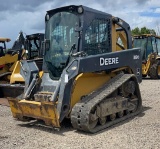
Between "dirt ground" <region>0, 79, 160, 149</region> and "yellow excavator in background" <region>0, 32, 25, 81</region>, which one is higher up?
"yellow excavator in background" <region>0, 32, 25, 81</region>

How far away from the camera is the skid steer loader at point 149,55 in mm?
15062

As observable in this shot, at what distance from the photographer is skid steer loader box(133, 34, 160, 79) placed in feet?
49.4

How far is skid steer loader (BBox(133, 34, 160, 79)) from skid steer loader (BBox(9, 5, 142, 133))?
796cm

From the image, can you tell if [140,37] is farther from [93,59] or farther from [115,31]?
[93,59]

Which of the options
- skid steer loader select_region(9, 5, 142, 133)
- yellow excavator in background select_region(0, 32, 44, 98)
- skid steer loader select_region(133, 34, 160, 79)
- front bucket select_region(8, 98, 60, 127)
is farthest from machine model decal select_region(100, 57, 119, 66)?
skid steer loader select_region(133, 34, 160, 79)

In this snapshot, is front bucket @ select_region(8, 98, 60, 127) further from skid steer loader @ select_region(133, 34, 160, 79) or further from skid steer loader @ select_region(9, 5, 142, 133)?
skid steer loader @ select_region(133, 34, 160, 79)

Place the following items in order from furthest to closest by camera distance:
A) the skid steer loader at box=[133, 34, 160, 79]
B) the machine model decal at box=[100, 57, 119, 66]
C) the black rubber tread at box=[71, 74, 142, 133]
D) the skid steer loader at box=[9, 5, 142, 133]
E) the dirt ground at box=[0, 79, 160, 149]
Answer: the skid steer loader at box=[133, 34, 160, 79] < the machine model decal at box=[100, 57, 119, 66] < the skid steer loader at box=[9, 5, 142, 133] < the black rubber tread at box=[71, 74, 142, 133] < the dirt ground at box=[0, 79, 160, 149]

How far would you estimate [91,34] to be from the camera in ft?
21.2

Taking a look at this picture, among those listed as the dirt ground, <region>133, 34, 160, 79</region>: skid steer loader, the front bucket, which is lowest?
the dirt ground

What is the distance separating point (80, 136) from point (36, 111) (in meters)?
0.99

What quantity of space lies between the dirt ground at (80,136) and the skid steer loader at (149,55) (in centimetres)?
857

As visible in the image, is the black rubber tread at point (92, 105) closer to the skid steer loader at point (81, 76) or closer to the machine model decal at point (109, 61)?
the skid steer loader at point (81, 76)

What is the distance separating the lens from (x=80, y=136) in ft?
17.7

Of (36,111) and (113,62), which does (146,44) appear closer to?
(113,62)
